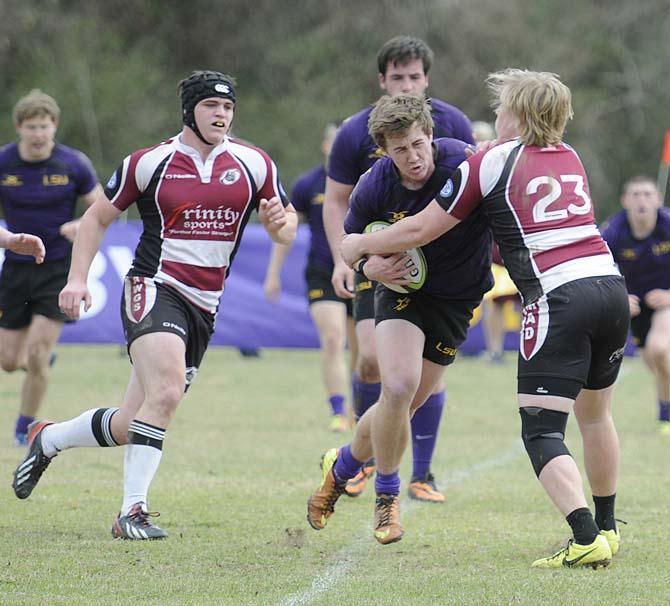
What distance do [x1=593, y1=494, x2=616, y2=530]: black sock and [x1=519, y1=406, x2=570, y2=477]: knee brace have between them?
1.94 ft

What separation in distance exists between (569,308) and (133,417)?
2.25 m

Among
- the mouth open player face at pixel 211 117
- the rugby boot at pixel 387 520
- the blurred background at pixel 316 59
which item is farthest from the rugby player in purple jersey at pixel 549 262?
the blurred background at pixel 316 59

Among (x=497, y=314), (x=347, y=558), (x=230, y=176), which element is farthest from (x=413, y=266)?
(x=497, y=314)

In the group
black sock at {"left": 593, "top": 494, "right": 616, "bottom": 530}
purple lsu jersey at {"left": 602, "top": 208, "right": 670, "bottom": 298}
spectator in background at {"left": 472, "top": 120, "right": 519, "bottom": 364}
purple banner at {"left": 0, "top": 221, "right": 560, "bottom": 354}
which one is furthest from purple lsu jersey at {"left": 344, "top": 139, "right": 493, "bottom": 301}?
purple banner at {"left": 0, "top": 221, "right": 560, "bottom": 354}

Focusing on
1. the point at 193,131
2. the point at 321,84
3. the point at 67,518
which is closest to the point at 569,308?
the point at 193,131

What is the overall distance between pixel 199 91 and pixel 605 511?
2.73m

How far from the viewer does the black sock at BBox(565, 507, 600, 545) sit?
16.8ft

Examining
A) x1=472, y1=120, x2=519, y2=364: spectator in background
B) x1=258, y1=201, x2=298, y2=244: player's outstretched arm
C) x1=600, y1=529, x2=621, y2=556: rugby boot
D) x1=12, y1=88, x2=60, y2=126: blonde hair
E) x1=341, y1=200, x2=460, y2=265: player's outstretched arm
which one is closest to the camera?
x1=341, y1=200, x2=460, y2=265: player's outstretched arm

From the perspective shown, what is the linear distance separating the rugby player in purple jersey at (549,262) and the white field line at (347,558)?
92 cm

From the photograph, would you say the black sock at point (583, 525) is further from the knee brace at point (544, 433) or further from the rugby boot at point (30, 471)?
the rugby boot at point (30, 471)

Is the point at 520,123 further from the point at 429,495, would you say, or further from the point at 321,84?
the point at 321,84

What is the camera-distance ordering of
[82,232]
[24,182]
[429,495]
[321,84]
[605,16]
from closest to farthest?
[82,232] → [429,495] → [24,182] → [321,84] → [605,16]

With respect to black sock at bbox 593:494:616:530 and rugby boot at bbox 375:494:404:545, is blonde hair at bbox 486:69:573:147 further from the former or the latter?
rugby boot at bbox 375:494:404:545

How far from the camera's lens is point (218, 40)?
33.0 m
